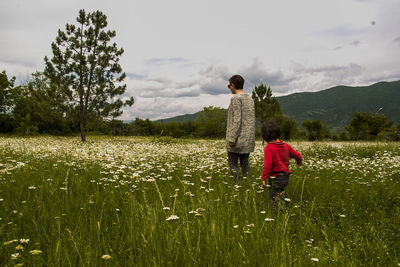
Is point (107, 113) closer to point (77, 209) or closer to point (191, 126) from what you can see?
point (77, 209)

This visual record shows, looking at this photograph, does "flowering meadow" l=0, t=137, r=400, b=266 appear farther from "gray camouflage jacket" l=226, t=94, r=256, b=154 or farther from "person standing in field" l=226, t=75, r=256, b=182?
"gray camouflage jacket" l=226, t=94, r=256, b=154

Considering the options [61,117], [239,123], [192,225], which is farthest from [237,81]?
[61,117]

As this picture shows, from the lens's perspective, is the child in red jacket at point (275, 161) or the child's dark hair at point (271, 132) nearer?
the child in red jacket at point (275, 161)

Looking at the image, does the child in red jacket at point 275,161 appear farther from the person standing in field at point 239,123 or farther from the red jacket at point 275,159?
the person standing in field at point 239,123

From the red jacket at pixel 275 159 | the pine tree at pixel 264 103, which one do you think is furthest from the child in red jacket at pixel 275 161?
the pine tree at pixel 264 103

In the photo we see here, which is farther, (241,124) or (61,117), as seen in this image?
(61,117)

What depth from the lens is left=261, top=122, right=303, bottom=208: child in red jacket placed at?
436 cm

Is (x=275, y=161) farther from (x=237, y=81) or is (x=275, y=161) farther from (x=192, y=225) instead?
(x=192, y=225)

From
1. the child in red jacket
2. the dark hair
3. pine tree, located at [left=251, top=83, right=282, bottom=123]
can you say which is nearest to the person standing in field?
the dark hair

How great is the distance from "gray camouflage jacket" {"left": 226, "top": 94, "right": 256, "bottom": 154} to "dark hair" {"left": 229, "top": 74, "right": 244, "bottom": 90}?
265 mm

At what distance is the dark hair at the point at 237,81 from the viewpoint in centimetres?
571

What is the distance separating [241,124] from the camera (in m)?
5.66

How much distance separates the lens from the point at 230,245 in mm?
2082

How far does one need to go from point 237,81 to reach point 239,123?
0.98 meters
